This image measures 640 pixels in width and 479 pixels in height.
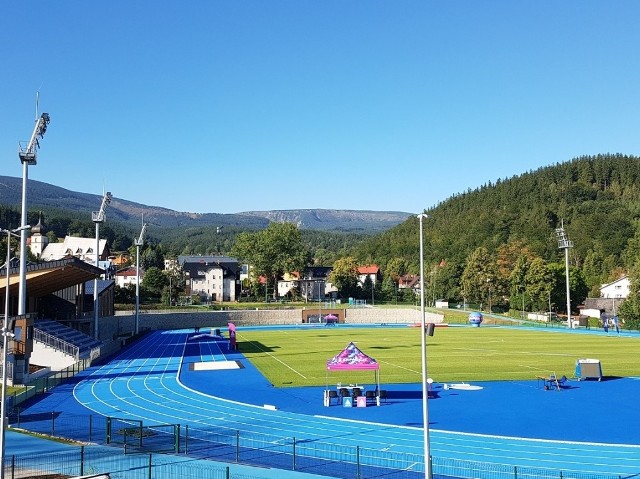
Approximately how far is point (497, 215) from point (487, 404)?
5086 inches

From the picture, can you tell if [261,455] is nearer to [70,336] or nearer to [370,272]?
[70,336]

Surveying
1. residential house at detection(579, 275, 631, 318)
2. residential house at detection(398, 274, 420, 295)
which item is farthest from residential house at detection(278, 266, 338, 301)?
residential house at detection(579, 275, 631, 318)

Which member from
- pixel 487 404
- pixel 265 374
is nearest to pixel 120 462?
pixel 487 404

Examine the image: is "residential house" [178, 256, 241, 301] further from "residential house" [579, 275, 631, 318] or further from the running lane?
the running lane

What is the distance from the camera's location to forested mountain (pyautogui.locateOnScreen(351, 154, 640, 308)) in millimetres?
122000

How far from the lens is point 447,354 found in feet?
176

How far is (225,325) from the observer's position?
95.8 metres

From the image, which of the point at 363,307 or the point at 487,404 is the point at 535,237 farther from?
the point at 487,404

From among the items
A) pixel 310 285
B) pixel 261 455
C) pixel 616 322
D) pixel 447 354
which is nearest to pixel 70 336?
pixel 447 354

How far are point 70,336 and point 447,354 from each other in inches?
1233

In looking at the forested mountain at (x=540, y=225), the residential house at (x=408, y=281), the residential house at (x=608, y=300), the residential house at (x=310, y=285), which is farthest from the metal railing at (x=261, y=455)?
the residential house at (x=408, y=281)

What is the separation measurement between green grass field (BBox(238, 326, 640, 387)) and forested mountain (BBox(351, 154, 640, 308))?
89.5 feet

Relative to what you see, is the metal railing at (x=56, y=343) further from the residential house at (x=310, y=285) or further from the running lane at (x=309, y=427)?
the residential house at (x=310, y=285)

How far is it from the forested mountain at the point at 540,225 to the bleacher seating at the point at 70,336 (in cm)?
5410
